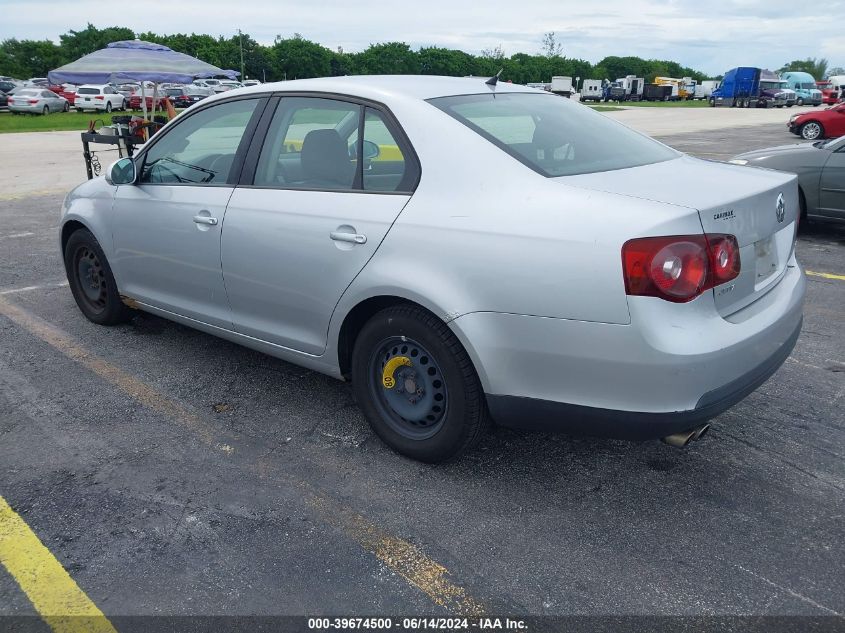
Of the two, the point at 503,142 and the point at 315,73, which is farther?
the point at 315,73

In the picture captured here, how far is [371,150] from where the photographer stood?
330 cm

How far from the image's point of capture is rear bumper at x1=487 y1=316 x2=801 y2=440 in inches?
102

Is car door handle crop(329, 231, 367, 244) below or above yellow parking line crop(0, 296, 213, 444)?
above

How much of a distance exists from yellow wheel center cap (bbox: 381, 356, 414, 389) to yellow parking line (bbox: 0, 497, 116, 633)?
1.41m

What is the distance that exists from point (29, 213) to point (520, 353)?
9.22 meters

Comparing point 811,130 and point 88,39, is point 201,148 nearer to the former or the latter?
point 811,130

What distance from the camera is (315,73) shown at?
264ft

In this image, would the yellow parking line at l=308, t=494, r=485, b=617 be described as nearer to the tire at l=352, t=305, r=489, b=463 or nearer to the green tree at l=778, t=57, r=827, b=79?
the tire at l=352, t=305, r=489, b=463

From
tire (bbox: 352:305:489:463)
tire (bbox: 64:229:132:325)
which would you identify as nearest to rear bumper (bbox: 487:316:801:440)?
tire (bbox: 352:305:489:463)

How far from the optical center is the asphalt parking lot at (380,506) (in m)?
2.45

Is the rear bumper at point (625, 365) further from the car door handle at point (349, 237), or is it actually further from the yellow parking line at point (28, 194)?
the yellow parking line at point (28, 194)

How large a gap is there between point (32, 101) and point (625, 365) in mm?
39123

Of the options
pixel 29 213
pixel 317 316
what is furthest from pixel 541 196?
pixel 29 213

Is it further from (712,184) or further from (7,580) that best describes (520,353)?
(7,580)
